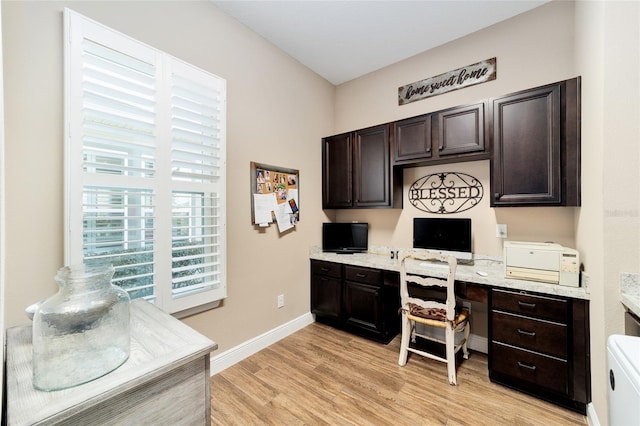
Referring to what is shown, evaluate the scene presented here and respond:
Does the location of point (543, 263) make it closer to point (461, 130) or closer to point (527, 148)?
point (527, 148)

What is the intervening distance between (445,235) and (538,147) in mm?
1032

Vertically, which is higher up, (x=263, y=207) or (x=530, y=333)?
(x=263, y=207)

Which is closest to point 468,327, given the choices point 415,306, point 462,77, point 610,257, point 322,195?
point 415,306

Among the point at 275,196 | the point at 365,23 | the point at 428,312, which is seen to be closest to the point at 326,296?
the point at 428,312

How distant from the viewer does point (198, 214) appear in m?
2.14

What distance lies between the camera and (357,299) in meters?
2.82

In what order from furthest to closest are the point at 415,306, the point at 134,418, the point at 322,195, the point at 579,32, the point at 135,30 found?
the point at 322,195 < the point at 415,306 < the point at 579,32 < the point at 135,30 < the point at 134,418

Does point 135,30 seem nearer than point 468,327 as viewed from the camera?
Yes

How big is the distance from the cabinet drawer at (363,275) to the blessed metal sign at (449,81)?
1.96 meters

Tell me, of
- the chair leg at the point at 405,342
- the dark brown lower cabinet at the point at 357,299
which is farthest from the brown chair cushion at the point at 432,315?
the dark brown lower cabinet at the point at 357,299

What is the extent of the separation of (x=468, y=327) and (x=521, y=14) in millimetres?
2844

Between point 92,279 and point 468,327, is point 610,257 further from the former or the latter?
point 92,279

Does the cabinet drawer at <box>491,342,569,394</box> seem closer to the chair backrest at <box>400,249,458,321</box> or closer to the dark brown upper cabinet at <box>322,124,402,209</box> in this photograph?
the chair backrest at <box>400,249,458,321</box>

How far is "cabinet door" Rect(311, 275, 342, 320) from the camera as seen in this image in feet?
9.78
